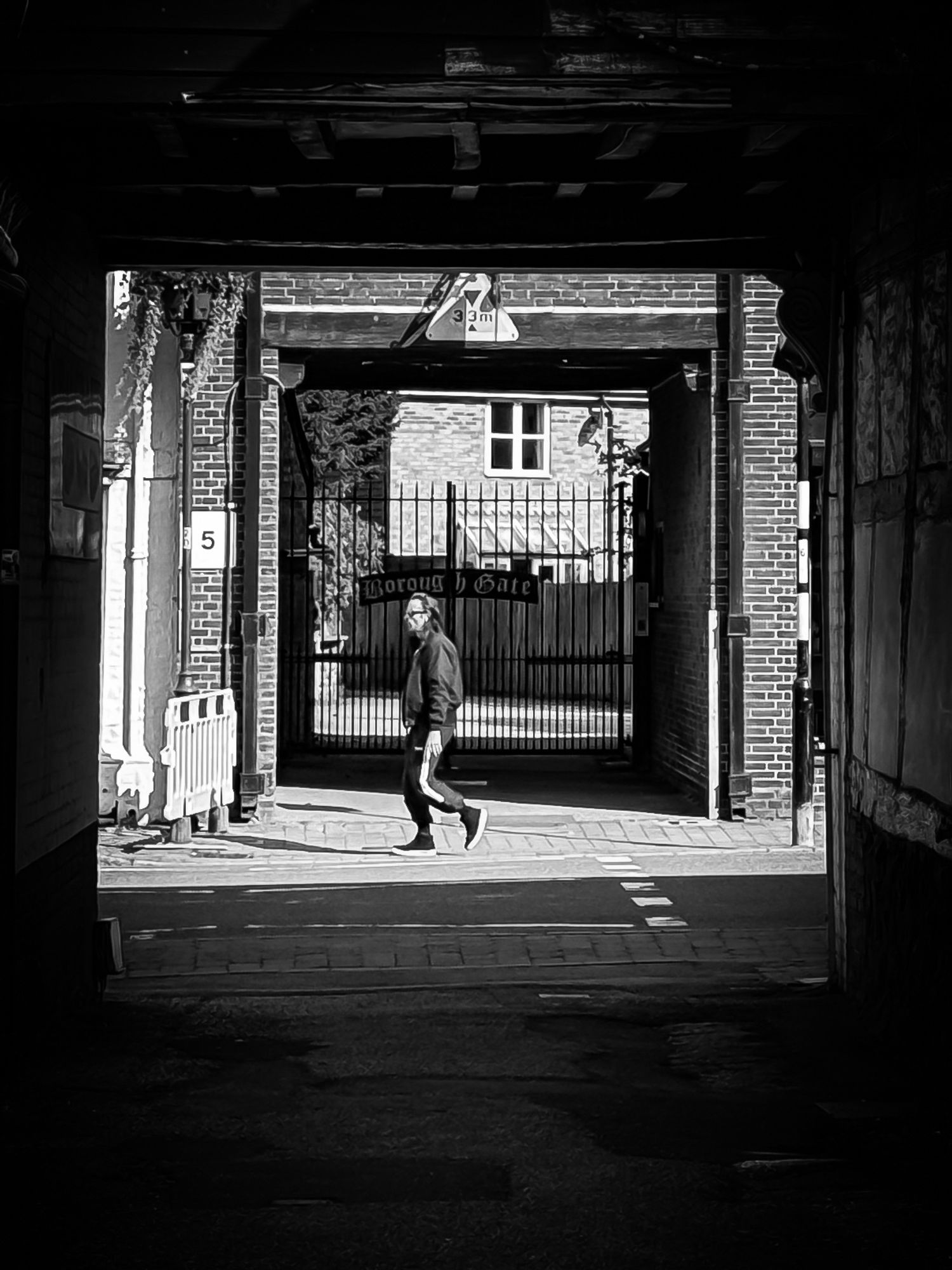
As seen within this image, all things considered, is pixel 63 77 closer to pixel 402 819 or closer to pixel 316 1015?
pixel 316 1015

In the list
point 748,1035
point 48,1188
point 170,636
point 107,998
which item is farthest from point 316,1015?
point 170,636

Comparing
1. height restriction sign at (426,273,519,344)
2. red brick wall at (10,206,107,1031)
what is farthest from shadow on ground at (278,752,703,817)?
red brick wall at (10,206,107,1031)

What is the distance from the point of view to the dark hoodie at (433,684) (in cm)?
1333

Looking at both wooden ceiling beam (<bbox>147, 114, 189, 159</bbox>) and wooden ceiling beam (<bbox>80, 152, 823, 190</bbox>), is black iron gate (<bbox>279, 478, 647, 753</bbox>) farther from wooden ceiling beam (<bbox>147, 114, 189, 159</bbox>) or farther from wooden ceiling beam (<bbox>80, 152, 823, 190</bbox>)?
wooden ceiling beam (<bbox>147, 114, 189, 159</bbox>)

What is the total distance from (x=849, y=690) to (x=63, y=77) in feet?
14.2

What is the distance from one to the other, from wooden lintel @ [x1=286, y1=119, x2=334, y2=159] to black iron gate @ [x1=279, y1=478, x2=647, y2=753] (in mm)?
11454

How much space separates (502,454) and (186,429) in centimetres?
2387

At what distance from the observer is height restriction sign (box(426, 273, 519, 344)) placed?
50.7 ft

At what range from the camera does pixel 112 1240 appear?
4.62 m

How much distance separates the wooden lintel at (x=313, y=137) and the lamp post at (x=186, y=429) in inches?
296

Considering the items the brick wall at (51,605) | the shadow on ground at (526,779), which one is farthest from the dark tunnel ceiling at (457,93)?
the shadow on ground at (526,779)

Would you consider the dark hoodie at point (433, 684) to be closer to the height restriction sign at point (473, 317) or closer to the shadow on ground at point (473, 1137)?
the height restriction sign at point (473, 317)

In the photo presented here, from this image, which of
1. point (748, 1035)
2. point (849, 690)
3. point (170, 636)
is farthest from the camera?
point (170, 636)

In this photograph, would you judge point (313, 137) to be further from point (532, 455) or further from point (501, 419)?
point (532, 455)
